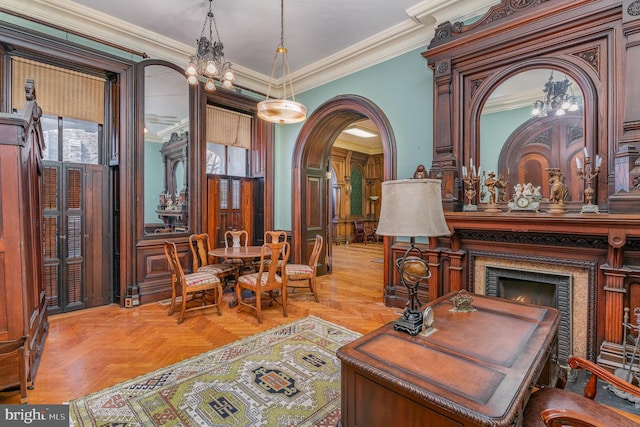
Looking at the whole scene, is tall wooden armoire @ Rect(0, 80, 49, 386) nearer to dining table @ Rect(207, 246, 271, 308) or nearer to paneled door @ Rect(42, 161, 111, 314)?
paneled door @ Rect(42, 161, 111, 314)

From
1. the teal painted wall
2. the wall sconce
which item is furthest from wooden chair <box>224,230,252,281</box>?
the wall sconce

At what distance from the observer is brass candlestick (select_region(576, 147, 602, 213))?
271 centimetres

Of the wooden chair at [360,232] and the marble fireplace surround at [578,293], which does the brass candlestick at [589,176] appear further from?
the wooden chair at [360,232]

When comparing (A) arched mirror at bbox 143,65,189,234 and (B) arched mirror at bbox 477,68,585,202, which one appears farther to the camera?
(A) arched mirror at bbox 143,65,189,234

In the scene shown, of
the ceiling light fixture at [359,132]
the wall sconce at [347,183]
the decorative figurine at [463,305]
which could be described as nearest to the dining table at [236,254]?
the decorative figurine at [463,305]

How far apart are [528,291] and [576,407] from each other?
202cm

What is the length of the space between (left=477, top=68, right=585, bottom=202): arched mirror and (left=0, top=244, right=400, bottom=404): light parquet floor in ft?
7.16

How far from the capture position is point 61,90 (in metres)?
3.97

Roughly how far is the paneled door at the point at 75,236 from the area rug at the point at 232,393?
8.03ft

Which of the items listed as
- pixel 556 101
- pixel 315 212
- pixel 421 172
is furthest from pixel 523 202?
pixel 315 212

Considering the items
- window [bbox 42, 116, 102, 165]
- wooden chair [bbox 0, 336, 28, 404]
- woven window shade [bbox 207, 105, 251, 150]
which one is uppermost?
woven window shade [bbox 207, 105, 251, 150]

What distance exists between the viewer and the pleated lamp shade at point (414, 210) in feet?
5.42

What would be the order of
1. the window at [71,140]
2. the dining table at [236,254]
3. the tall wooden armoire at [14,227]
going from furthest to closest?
the dining table at [236,254] < the window at [71,140] < the tall wooden armoire at [14,227]

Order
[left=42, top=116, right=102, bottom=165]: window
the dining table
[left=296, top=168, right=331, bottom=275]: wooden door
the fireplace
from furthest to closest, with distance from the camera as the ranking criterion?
1. [left=296, top=168, right=331, bottom=275]: wooden door
2. the dining table
3. [left=42, top=116, right=102, bottom=165]: window
4. the fireplace
